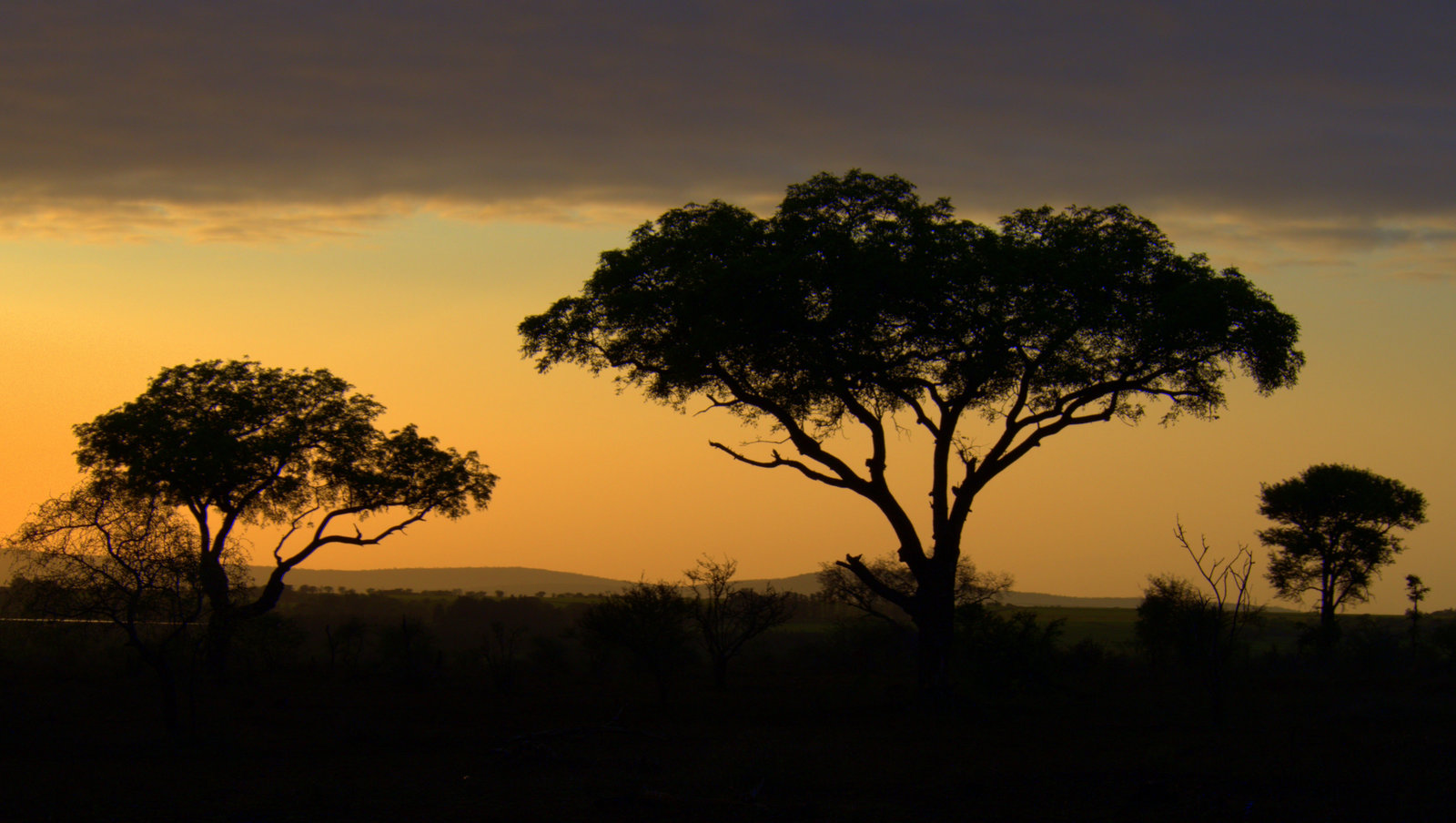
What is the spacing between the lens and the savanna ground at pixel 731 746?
56.0 ft

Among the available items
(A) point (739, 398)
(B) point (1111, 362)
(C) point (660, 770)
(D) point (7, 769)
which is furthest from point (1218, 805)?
(D) point (7, 769)

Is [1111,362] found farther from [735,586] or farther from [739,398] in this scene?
[735,586]

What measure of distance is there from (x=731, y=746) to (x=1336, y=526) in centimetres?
4071

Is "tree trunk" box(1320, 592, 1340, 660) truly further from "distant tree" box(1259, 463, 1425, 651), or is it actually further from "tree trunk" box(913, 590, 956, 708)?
"tree trunk" box(913, 590, 956, 708)

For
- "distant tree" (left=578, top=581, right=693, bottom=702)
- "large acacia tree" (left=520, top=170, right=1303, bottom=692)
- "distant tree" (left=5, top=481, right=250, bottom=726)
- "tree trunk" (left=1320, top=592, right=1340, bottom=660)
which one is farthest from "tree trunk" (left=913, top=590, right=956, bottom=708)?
"tree trunk" (left=1320, top=592, right=1340, bottom=660)

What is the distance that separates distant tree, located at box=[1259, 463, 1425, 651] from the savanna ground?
9.33m

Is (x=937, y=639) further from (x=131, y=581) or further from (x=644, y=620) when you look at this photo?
(x=131, y=581)

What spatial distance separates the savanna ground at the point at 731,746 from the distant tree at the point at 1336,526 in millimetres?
9333

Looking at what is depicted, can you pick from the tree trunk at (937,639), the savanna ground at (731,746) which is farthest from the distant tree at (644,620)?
the tree trunk at (937,639)

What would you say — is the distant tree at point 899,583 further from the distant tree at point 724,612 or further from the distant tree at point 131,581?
the distant tree at point 131,581

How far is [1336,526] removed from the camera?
50.9 meters

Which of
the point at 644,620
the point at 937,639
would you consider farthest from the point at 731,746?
the point at 644,620

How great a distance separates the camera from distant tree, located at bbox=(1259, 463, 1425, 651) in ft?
164

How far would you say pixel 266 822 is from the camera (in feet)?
53.5
